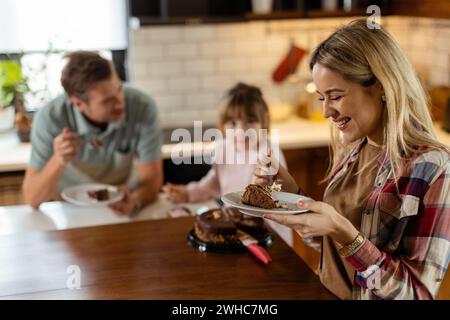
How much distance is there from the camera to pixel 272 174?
1.46m

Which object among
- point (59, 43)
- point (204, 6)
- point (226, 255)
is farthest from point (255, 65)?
point (226, 255)

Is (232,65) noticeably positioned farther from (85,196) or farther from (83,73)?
(85,196)

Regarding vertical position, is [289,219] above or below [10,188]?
→ above

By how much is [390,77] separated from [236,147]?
1.13 meters

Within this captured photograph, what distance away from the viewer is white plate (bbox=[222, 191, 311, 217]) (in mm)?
1223

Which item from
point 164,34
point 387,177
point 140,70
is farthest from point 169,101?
point 387,177

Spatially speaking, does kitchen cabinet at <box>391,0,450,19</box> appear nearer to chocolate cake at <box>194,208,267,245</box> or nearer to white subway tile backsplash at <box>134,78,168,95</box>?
white subway tile backsplash at <box>134,78,168,95</box>

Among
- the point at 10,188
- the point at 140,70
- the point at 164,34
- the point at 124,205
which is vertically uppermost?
the point at 164,34

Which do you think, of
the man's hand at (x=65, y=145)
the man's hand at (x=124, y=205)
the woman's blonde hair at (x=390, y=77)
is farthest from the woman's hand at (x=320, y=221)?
the man's hand at (x=65, y=145)

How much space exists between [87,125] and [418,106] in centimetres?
165

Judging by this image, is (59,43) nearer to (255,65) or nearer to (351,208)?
(255,65)

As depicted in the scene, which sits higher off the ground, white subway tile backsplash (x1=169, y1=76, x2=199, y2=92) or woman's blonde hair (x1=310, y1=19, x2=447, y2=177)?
woman's blonde hair (x1=310, y1=19, x2=447, y2=177)

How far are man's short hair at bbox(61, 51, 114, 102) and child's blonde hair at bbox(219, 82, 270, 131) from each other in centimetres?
52

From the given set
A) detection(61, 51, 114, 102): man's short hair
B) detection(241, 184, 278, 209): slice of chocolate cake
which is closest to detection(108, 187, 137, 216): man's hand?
detection(61, 51, 114, 102): man's short hair
